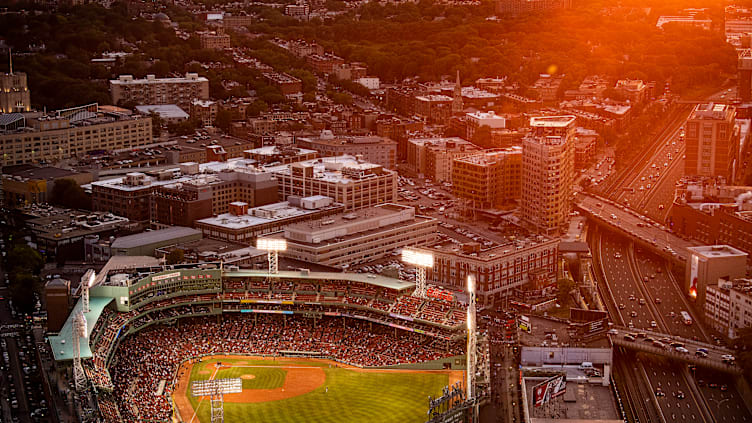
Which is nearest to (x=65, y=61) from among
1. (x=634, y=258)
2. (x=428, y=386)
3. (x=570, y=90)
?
(x=570, y=90)

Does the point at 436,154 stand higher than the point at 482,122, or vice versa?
the point at 482,122

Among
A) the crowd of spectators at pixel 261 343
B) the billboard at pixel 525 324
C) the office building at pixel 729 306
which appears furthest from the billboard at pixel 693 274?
the crowd of spectators at pixel 261 343

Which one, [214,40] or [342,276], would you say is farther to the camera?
[214,40]

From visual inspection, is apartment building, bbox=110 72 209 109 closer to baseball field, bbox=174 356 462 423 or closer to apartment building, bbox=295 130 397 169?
apartment building, bbox=295 130 397 169

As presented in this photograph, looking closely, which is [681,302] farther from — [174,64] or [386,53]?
[386,53]

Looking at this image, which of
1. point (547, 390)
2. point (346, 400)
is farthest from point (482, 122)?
point (547, 390)

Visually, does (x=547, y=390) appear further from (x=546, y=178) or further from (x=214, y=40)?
(x=214, y=40)

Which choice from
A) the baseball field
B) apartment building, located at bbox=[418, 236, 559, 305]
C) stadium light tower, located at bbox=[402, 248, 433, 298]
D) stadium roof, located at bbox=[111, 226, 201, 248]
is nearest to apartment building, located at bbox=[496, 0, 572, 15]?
stadium roof, located at bbox=[111, 226, 201, 248]
